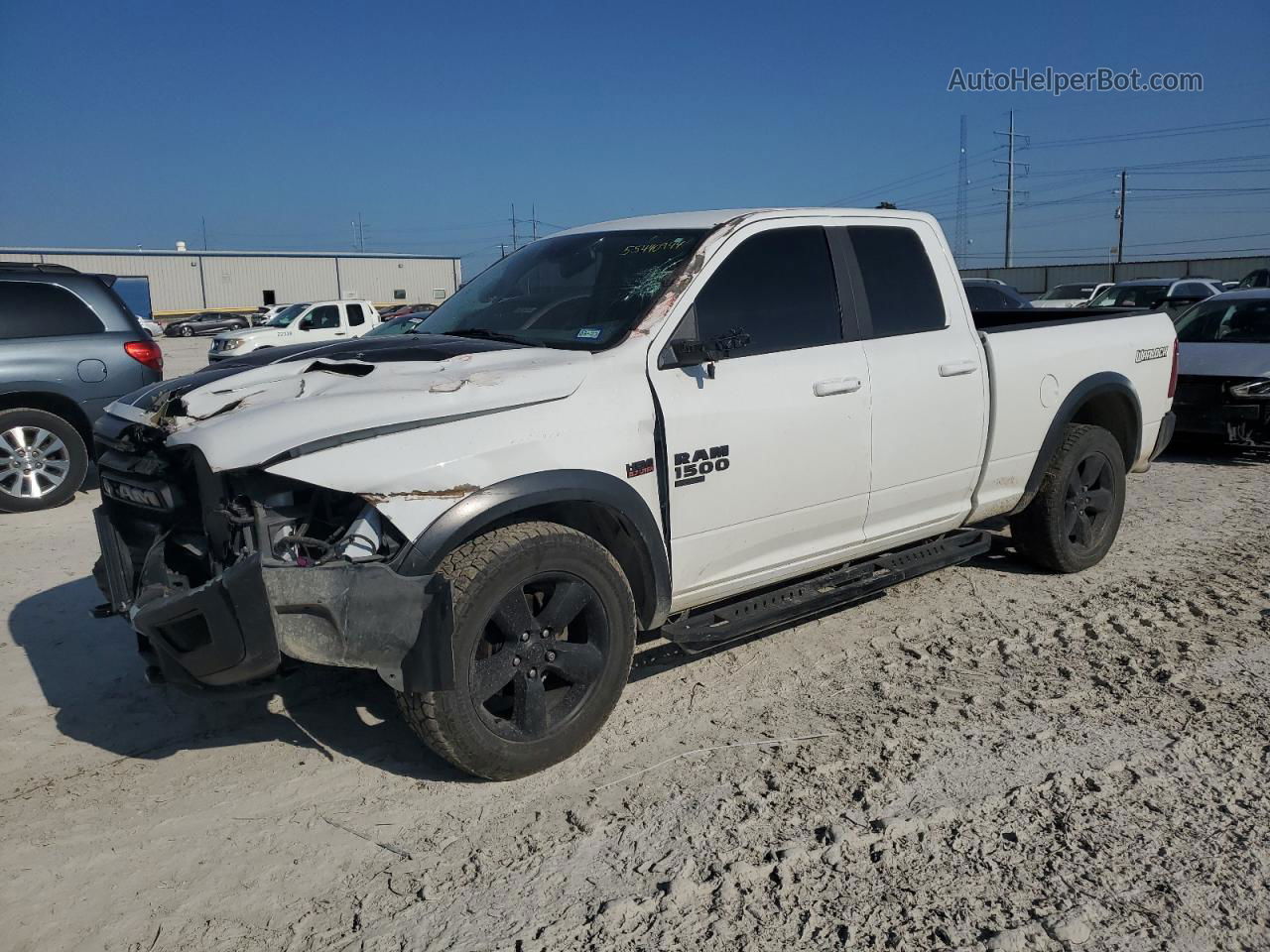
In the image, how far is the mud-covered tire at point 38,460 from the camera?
26.2ft

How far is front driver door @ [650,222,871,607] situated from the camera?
386 centimetres

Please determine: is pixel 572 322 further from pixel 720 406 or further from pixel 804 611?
pixel 804 611

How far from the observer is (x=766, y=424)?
4016mm

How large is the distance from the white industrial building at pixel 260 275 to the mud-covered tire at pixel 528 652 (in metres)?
56.3

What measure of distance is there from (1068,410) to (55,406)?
7.56 metres

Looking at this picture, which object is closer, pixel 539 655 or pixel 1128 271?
pixel 539 655

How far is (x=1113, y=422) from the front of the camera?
6.05m

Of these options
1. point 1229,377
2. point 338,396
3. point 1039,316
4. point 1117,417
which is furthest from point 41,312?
point 1229,377

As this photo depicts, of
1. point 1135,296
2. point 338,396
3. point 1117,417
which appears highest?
point 1135,296

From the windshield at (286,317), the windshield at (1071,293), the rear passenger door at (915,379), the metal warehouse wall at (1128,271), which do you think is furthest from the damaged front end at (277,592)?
the metal warehouse wall at (1128,271)

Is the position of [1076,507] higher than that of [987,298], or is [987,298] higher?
[987,298]

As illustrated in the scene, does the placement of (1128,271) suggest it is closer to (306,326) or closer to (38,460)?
(306,326)

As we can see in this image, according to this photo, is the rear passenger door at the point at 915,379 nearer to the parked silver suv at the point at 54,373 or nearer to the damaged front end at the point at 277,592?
the damaged front end at the point at 277,592

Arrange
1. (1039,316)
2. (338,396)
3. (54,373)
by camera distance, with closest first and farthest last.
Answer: (338,396) < (1039,316) < (54,373)
